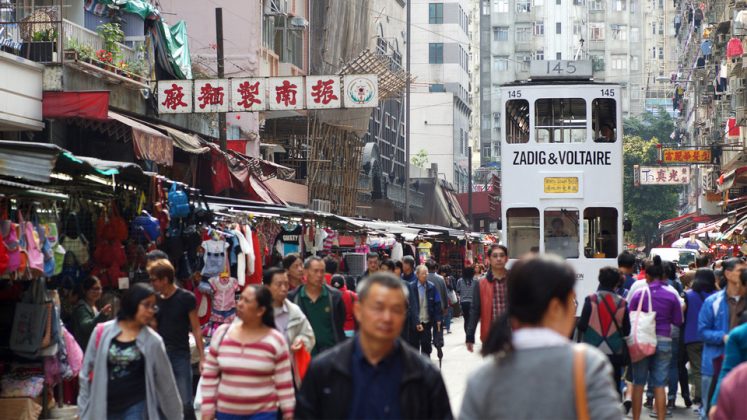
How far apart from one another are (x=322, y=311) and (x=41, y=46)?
1239cm

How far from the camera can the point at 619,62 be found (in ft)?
403

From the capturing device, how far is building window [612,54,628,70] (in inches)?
4813

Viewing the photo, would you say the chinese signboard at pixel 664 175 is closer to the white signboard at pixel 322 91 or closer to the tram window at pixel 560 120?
the white signboard at pixel 322 91

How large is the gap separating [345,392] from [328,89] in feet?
63.2

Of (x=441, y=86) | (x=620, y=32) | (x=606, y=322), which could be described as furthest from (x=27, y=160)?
(x=620, y=32)

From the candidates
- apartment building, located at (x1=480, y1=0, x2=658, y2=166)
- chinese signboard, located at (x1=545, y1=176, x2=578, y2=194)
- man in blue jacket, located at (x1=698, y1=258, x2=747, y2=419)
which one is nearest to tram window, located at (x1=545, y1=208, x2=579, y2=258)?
chinese signboard, located at (x1=545, y1=176, x2=578, y2=194)

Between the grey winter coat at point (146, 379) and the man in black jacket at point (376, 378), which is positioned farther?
the grey winter coat at point (146, 379)

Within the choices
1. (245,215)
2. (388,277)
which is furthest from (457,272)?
(388,277)

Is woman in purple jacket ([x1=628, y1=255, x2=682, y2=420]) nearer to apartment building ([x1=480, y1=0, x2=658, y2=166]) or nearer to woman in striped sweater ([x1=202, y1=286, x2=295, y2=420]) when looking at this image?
woman in striped sweater ([x1=202, y1=286, x2=295, y2=420])

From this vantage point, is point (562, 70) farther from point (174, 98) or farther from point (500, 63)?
point (500, 63)

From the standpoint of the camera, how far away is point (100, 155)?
23016 mm

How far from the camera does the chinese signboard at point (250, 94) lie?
24.0 m

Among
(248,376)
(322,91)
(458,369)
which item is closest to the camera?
(248,376)

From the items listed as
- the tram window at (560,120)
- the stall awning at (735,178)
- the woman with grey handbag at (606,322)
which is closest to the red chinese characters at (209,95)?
the tram window at (560,120)
